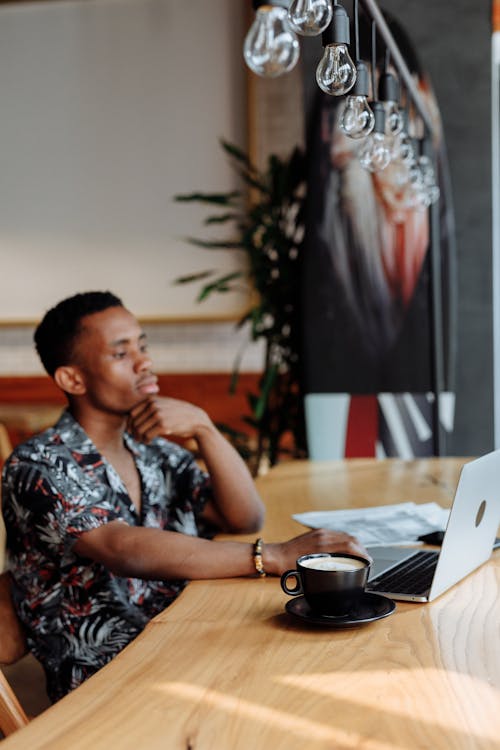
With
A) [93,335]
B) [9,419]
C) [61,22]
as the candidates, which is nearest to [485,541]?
[93,335]

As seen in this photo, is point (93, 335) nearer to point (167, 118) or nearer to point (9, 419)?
point (9, 419)

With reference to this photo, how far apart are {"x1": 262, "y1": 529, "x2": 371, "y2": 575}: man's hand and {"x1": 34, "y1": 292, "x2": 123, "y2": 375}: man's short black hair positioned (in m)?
0.63

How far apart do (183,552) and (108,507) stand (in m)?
0.18

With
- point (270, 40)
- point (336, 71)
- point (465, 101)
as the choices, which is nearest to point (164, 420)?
point (336, 71)

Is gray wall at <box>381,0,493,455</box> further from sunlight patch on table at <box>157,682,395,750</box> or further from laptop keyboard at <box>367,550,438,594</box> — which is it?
sunlight patch on table at <box>157,682,395,750</box>

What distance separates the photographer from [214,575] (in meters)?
1.41

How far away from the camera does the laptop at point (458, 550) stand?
1227mm

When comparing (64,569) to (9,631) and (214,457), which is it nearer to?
(9,631)

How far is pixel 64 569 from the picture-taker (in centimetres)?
157

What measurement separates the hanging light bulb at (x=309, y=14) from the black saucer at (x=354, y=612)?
0.72 m

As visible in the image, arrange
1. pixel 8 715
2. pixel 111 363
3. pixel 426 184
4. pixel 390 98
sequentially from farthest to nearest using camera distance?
1. pixel 426 184
2. pixel 390 98
3. pixel 111 363
4. pixel 8 715

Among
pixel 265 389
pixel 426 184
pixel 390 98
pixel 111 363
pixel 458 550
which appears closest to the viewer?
pixel 458 550

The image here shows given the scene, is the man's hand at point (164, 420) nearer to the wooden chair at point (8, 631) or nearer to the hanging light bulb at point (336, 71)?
the wooden chair at point (8, 631)

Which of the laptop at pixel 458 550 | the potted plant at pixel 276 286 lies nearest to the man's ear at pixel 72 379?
the laptop at pixel 458 550
